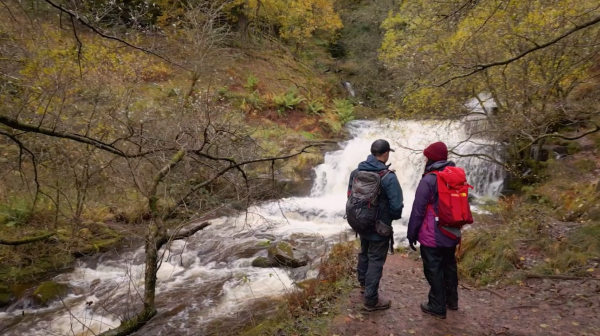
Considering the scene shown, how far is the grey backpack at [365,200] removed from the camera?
12.6ft

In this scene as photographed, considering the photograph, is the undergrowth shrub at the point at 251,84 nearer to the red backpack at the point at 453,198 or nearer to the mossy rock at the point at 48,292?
the mossy rock at the point at 48,292

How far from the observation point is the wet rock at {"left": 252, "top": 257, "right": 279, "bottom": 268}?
7922mm

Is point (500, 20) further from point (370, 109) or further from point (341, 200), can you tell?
point (370, 109)

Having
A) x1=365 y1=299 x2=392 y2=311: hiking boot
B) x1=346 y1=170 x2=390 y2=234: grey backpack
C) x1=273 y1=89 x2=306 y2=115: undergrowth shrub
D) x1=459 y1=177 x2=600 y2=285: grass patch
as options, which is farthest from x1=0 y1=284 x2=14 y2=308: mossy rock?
x1=273 y1=89 x2=306 y2=115: undergrowth shrub

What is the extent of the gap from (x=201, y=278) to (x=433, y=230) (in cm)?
536

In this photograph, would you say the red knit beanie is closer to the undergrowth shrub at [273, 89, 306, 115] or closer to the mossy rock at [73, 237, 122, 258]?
the mossy rock at [73, 237, 122, 258]

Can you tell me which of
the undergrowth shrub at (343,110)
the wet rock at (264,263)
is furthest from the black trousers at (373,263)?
the undergrowth shrub at (343,110)

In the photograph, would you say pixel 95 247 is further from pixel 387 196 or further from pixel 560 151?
pixel 560 151

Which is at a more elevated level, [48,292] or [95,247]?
[95,247]

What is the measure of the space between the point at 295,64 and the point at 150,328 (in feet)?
59.8

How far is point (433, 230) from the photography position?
3.77 meters

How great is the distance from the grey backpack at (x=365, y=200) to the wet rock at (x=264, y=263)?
4.42 m

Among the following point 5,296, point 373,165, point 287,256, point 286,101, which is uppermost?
point 286,101

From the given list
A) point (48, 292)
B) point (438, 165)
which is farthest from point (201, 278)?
point (438, 165)
